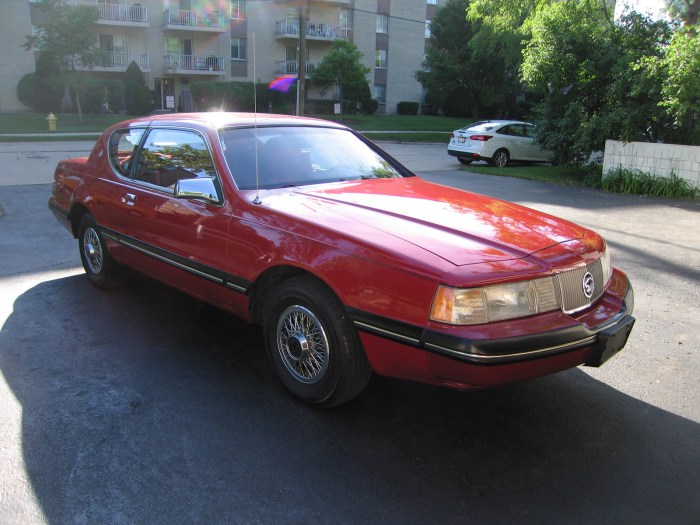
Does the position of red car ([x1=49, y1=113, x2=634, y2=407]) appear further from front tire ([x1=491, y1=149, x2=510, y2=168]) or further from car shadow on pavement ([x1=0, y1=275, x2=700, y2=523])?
front tire ([x1=491, y1=149, x2=510, y2=168])

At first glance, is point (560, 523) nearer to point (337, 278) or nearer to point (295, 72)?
point (337, 278)

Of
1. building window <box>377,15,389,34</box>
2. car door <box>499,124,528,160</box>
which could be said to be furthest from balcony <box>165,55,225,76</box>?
car door <box>499,124,528,160</box>

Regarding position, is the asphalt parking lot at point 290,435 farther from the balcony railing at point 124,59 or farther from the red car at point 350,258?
the balcony railing at point 124,59

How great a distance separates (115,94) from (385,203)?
37361 mm

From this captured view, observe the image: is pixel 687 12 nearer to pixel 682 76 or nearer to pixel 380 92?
pixel 682 76

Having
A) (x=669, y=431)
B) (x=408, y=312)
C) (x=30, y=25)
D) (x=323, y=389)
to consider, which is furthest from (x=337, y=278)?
(x=30, y=25)

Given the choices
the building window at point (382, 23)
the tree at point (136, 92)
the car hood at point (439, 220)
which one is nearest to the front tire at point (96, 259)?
the car hood at point (439, 220)

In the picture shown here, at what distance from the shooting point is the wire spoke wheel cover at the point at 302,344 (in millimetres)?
3492

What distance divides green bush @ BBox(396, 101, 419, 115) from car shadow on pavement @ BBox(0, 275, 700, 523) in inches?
1875

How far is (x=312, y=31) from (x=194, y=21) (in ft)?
28.4

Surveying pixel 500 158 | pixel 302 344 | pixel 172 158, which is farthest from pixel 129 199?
pixel 500 158

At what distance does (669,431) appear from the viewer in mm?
3500

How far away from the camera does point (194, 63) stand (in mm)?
41031

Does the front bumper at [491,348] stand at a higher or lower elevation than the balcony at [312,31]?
lower
